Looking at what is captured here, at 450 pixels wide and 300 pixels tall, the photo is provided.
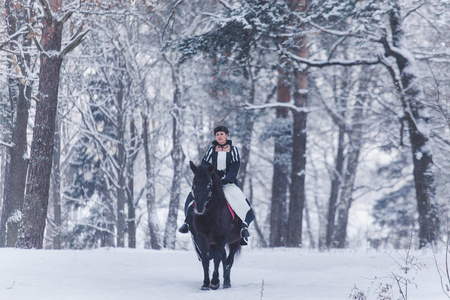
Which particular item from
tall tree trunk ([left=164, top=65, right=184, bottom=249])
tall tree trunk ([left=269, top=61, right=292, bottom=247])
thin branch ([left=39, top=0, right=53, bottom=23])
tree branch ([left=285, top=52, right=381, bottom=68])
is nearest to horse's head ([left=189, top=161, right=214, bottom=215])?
thin branch ([left=39, top=0, right=53, bottom=23])

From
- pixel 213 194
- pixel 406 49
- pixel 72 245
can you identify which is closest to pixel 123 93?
pixel 72 245

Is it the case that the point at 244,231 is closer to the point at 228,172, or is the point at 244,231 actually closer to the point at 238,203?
the point at 238,203

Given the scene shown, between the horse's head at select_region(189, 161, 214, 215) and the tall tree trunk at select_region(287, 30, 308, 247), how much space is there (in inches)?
491

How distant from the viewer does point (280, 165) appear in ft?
76.9

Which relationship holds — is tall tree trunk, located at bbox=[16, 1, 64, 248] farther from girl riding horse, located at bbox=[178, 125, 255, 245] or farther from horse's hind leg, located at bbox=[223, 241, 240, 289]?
horse's hind leg, located at bbox=[223, 241, 240, 289]

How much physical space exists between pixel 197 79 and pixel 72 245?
1166 cm

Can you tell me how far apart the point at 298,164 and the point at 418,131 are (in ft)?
17.2

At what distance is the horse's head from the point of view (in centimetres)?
782

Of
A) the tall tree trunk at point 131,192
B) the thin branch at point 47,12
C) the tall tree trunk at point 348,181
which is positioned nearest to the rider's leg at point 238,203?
the thin branch at point 47,12

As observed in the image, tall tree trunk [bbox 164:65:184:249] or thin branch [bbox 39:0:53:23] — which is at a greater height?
thin branch [bbox 39:0:53:23]

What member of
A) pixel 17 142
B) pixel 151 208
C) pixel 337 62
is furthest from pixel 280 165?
pixel 17 142

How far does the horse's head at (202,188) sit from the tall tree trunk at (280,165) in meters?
14.5

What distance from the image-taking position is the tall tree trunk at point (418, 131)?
15.8 m

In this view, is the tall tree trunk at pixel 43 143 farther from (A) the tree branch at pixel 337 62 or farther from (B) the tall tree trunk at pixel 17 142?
(A) the tree branch at pixel 337 62
